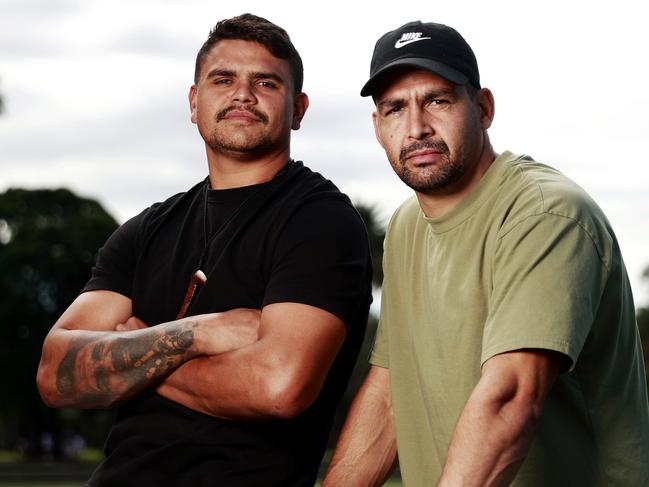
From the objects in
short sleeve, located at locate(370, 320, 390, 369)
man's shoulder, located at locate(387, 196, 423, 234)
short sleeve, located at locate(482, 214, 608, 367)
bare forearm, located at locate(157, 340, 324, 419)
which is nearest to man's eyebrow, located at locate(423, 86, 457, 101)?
man's shoulder, located at locate(387, 196, 423, 234)

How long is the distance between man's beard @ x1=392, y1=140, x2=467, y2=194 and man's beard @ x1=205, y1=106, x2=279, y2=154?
76cm

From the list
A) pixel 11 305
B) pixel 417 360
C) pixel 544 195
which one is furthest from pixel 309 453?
pixel 11 305

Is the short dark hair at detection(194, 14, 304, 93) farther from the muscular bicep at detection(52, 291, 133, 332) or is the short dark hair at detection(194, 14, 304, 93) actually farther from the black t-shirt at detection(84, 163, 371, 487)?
the muscular bicep at detection(52, 291, 133, 332)

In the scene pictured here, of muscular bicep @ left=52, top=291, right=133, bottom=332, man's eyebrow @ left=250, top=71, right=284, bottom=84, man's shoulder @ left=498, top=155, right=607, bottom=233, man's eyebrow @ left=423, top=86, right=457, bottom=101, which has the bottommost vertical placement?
muscular bicep @ left=52, top=291, right=133, bottom=332

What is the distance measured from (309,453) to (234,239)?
83 cm

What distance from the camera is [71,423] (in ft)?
211

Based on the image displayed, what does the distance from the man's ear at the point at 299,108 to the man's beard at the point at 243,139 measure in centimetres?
27

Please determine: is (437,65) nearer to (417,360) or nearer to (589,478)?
(417,360)

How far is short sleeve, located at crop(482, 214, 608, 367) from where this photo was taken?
11.1ft

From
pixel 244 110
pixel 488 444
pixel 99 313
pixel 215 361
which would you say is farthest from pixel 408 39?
pixel 99 313

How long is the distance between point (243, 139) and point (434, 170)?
91cm

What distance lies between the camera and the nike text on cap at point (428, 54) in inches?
155

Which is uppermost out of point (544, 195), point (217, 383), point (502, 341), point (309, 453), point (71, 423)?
point (544, 195)

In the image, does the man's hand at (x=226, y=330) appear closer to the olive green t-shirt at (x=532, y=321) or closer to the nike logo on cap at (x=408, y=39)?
the olive green t-shirt at (x=532, y=321)
